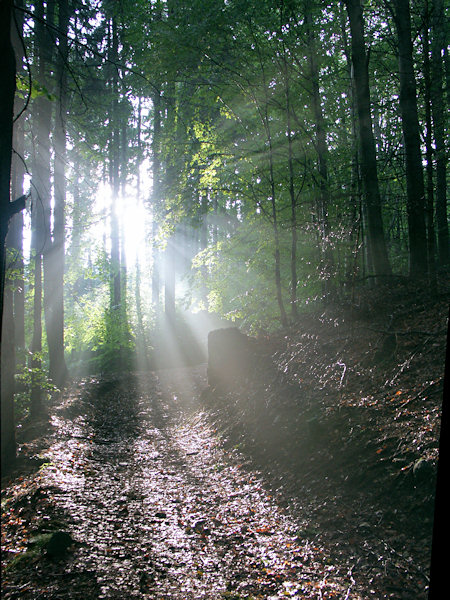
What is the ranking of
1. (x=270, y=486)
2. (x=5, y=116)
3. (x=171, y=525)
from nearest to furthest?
(x=5, y=116)
(x=171, y=525)
(x=270, y=486)

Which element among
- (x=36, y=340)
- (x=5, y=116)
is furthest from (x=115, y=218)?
(x=5, y=116)

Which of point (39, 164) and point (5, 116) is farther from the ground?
point (39, 164)

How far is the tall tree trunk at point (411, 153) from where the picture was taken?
8.80 m

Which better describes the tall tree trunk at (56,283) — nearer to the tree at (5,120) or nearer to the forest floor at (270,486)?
the forest floor at (270,486)

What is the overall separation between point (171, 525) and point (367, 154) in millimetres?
8450

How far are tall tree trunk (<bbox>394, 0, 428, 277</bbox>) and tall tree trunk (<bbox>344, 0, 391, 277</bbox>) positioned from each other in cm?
63

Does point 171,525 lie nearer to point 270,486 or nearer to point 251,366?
point 270,486

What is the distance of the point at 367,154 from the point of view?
9.12 metres

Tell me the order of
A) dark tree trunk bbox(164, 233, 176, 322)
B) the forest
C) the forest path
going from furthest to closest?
dark tree trunk bbox(164, 233, 176, 322) < the forest < the forest path

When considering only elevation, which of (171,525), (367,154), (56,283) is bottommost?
(171,525)

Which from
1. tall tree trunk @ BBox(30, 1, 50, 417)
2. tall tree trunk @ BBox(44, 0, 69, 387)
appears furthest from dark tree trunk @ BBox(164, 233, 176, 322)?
tall tree trunk @ BBox(30, 1, 50, 417)

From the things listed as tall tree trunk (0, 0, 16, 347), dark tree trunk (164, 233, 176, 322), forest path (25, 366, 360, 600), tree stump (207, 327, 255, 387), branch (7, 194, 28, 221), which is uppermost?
dark tree trunk (164, 233, 176, 322)

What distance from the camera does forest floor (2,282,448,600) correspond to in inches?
134

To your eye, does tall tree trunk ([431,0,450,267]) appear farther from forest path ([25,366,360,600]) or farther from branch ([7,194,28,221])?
branch ([7,194,28,221])
